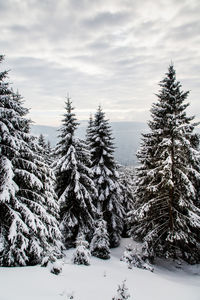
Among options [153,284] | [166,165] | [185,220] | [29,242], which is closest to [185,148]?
[166,165]

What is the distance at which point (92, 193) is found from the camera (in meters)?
16.5

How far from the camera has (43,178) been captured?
35.0 feet

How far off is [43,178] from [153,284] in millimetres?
7245

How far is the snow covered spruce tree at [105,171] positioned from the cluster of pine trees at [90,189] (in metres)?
0.10

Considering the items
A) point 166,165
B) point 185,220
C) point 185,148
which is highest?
point 185,148

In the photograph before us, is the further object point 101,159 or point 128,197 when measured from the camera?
point 128,197

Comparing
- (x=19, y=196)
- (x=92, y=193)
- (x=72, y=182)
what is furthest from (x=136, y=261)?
→ (x=19, y=196)

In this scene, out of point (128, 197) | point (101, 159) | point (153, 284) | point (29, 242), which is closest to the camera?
point (153, 284)

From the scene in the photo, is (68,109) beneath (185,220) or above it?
above

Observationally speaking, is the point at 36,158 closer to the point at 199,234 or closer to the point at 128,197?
the point at 199,234

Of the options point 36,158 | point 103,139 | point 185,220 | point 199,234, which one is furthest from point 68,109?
point 199,234

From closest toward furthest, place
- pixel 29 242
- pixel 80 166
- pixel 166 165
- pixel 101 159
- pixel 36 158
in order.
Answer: pixel 29 242 → pixel 36 158 → pixel 166 165 → pixel 80 166 → pixel 101 159

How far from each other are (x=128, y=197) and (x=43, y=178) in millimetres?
19756

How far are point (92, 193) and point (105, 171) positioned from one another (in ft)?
8.81
